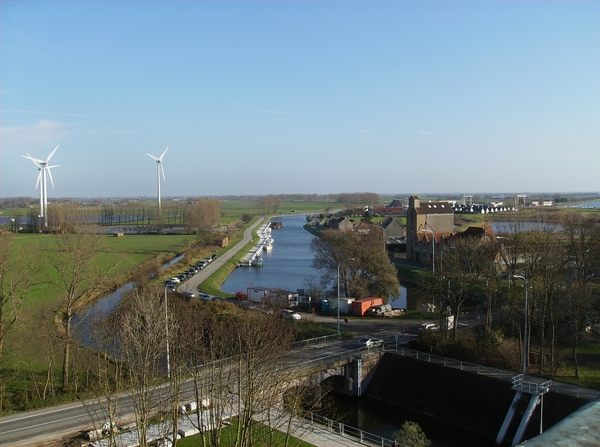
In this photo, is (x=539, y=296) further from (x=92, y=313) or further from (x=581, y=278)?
(x=92, y=313)

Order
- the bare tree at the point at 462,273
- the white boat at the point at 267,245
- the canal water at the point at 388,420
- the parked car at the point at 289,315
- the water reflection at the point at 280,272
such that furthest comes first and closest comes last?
the white boat at the point at 267,245 < the water reflection at the point at 280,272 < the parked car at the point at 289,315 < the bare tree at the point at 462,273 < the canal water at the point at 388,420

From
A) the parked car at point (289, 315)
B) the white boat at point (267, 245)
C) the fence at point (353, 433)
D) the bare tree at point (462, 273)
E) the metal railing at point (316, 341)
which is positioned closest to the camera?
the fence at point (353, 433)

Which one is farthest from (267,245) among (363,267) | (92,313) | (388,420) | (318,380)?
(388,420)

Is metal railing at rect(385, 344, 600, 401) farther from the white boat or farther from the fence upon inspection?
the white boat

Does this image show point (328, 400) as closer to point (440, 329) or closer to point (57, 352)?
point (440, 329)

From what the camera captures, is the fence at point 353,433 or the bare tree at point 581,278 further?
the bare tree at point 581,278

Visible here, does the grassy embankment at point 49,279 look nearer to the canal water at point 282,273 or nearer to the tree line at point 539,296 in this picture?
the canal water at point 282,273

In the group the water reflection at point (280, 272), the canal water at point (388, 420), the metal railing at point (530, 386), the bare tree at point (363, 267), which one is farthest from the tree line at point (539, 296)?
the water reflection at point (280, 272)

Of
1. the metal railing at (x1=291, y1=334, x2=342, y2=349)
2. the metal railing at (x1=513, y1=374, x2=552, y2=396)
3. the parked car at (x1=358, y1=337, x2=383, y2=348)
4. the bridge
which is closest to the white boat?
the metal railing at (x1=291, y1=334, x2=342, y2=349)
